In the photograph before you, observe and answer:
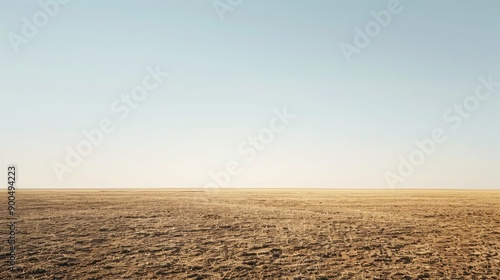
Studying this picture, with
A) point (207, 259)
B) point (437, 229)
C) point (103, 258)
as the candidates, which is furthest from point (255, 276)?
point (437, 229)

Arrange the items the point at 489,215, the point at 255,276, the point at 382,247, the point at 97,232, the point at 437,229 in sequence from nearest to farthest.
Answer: the point at 255,276 → the point at 382,247 → the point at 97,232 → the point at 437,229 → the point at 489,215

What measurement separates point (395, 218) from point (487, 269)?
57.1 feet

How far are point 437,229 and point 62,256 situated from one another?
1146 inches

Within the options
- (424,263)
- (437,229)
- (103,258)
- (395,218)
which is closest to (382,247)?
(424,263)

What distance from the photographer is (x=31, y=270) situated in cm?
2012

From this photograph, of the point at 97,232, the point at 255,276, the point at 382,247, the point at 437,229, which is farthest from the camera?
the point at 437,229

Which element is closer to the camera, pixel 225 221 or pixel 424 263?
pixel 424 263

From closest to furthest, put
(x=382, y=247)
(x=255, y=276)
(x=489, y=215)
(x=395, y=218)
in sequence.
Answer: (x=255, y=276), (x=382, y=247), (x=395, y=218), (x=489, y=215)

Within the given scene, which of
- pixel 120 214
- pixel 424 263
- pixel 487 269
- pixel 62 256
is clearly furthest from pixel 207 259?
pixel 120 214

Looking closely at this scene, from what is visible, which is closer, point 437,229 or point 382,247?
point 382,247

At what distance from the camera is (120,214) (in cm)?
3909

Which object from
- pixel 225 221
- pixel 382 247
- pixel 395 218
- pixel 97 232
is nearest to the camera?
pixel 382 247

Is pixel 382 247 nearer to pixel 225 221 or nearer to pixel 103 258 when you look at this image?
pixel 225 221

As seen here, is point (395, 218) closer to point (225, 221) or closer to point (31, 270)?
point (225, 221)
